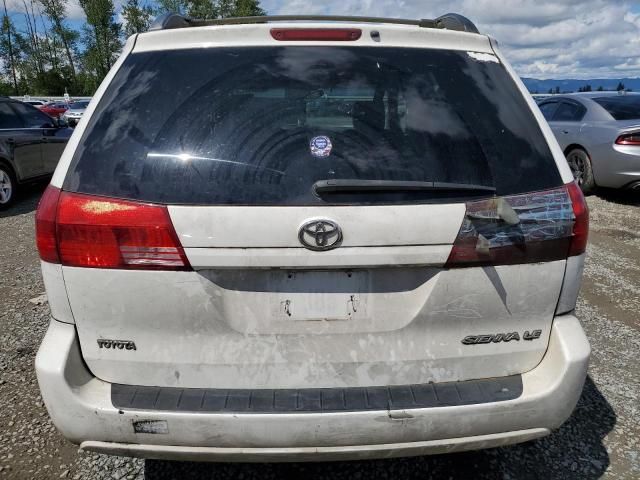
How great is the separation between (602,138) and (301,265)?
827 cm

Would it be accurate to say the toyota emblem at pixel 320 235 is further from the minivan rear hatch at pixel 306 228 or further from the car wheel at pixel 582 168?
the car wheel at pixel 582 168

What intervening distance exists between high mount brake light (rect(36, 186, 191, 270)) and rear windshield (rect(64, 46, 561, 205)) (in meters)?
0.05

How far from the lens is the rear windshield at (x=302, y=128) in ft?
5.82

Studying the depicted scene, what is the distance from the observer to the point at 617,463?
2.52 m

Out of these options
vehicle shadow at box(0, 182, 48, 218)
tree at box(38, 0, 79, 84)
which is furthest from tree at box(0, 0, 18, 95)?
vehicle shadow at box(0, 182, 48, 218)

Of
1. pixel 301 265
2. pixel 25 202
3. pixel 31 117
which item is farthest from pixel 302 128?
pixel 31 117

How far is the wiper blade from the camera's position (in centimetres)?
176

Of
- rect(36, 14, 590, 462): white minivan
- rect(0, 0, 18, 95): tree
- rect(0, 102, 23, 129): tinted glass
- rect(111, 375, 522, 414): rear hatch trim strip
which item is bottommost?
rect(0, 0, 18, 95): tree

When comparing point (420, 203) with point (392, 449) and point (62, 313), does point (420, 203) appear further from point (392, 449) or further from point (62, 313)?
point (62, 313)

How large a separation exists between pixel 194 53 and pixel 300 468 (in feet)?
6.21

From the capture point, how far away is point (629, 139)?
26.3ft

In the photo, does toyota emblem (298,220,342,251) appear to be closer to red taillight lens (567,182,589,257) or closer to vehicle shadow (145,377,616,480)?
red taillight lens (567,182,589,257)

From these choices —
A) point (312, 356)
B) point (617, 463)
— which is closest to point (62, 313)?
point (312, 356)

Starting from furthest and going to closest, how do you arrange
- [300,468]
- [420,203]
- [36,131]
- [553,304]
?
1. [36,131]
2. [300,468]
3. [553,304]
4. [420,203]
